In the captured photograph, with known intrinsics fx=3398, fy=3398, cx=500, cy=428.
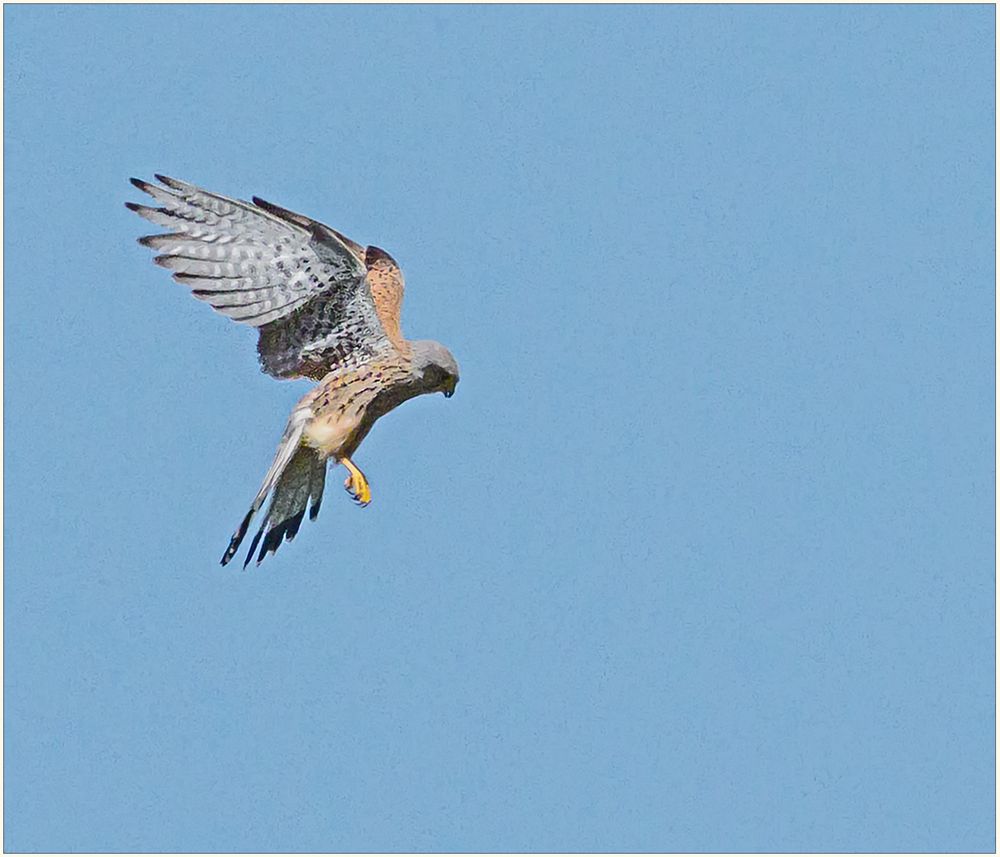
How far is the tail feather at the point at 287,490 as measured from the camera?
1361 centimetres

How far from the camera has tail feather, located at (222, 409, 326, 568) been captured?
13.6m


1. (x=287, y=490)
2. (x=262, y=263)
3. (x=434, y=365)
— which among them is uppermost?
(x=262, y=263)

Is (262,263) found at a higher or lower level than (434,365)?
higher

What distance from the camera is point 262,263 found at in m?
13.7

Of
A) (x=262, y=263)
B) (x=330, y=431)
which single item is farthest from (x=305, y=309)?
(x=330, y=431)

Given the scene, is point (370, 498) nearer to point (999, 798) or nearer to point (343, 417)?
point (343, 417)

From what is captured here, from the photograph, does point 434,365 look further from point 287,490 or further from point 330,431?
point 287,490

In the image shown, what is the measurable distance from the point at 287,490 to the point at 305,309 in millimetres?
746

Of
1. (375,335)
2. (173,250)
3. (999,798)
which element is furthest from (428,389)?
(999,798)

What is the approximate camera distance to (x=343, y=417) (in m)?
13.7

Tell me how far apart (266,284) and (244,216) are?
0.29 metres

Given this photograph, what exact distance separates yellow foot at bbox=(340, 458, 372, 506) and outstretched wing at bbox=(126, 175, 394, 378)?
1.45 ft

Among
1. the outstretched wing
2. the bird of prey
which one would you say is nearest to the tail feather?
the bird of prey

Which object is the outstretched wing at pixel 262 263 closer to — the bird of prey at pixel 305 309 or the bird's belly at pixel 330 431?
the bird of prey at pixel 305 309
